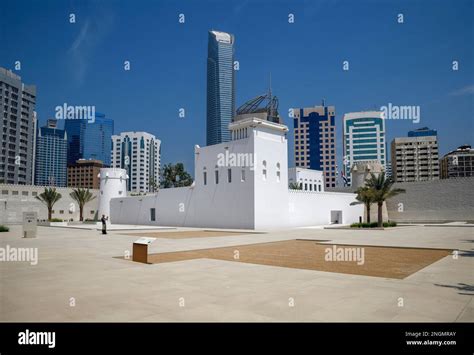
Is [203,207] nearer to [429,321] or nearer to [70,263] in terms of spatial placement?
[70,263]

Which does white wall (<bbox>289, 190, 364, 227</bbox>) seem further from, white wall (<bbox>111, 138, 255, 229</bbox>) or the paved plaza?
the paved plaza

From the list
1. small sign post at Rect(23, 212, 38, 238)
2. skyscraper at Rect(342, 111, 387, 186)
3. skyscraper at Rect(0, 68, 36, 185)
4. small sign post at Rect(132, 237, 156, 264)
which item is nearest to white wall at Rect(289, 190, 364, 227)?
small sign post at Rect(23, 212, 38, 238)

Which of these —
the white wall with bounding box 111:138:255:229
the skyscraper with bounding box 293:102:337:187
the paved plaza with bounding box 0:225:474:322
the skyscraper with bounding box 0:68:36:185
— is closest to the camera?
the paved plaza with bounding box 0:225:474:322

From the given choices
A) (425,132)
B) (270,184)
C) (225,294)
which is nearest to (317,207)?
(270,184)

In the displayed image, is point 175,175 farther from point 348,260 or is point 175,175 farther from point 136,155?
point 136,155

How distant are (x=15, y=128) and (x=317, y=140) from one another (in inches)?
4077

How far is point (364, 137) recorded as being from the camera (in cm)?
13600

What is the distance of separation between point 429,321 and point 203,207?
37.5 metres

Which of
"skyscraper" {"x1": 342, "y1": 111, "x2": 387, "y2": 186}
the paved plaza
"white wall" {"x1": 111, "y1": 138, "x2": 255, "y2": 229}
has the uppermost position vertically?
"skyscraper" {"x1": 342, "y1": 111, "x2": 387, "y2": 186}

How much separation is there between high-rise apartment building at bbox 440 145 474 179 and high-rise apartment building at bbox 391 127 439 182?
151 inches

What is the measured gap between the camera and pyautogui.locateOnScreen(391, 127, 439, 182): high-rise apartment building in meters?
124

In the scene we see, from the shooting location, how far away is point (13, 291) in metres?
7.54

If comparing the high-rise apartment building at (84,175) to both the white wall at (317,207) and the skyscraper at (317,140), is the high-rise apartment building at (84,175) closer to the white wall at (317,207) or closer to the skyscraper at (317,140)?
the skyscraper at (317,140)
